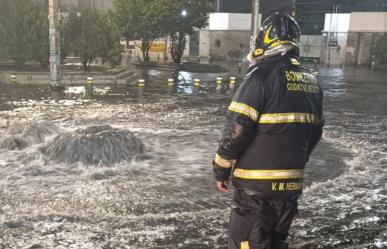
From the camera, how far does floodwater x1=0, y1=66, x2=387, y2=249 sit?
15.8ft

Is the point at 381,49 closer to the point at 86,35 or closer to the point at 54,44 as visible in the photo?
the point at 86,35

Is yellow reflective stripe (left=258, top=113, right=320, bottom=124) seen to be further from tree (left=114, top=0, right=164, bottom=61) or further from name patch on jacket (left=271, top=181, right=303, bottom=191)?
tree (left=114, top=0, right=164, bottom=61)

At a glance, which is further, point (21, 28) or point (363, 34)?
point (363, 34)

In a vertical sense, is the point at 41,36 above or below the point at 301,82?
above

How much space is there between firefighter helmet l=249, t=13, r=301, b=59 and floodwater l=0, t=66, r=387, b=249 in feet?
7.92

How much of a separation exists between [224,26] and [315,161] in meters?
41.0

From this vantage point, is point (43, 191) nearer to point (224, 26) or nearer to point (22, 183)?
point (22, 183)

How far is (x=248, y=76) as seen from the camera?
2998 mm

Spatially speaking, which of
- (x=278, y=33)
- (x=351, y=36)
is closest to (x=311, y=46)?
(x=351, y=36)

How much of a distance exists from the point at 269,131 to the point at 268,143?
0.09 meters

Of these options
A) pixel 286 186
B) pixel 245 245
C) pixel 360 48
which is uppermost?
pixel 360 48

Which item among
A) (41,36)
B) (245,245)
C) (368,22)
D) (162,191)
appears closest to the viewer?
(245,245)

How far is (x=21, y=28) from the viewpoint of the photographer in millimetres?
19844

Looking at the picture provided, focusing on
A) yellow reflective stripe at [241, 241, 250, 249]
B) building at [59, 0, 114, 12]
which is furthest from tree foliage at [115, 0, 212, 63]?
yellow reflective stripe at [241, 241, 250, 249]
